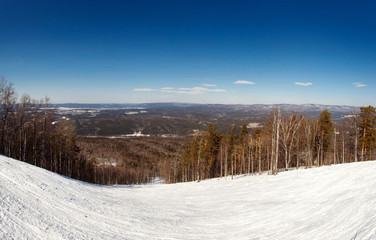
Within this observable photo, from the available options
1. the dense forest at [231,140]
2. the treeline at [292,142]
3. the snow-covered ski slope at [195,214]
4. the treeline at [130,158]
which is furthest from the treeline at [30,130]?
the treeline at [130,158]

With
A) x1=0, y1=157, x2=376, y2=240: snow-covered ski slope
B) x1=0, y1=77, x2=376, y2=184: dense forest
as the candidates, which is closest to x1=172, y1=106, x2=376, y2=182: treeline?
x1=0, y1=77, x2=376, y2=184: dense forest

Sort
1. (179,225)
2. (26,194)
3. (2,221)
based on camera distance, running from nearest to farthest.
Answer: (2,221)
(26,194)
(179,225)

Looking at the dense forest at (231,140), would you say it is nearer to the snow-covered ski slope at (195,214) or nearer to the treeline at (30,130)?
the treeline at (30,130)

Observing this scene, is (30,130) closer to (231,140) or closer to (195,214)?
(195,214)

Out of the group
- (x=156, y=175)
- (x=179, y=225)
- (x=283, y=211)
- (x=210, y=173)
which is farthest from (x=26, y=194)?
(x=156, y=175)

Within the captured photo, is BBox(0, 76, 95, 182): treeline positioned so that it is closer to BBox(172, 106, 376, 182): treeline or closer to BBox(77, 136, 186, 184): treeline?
BBox(172, 106, 376, 182): treeline

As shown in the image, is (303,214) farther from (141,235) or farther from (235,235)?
(141,235)
